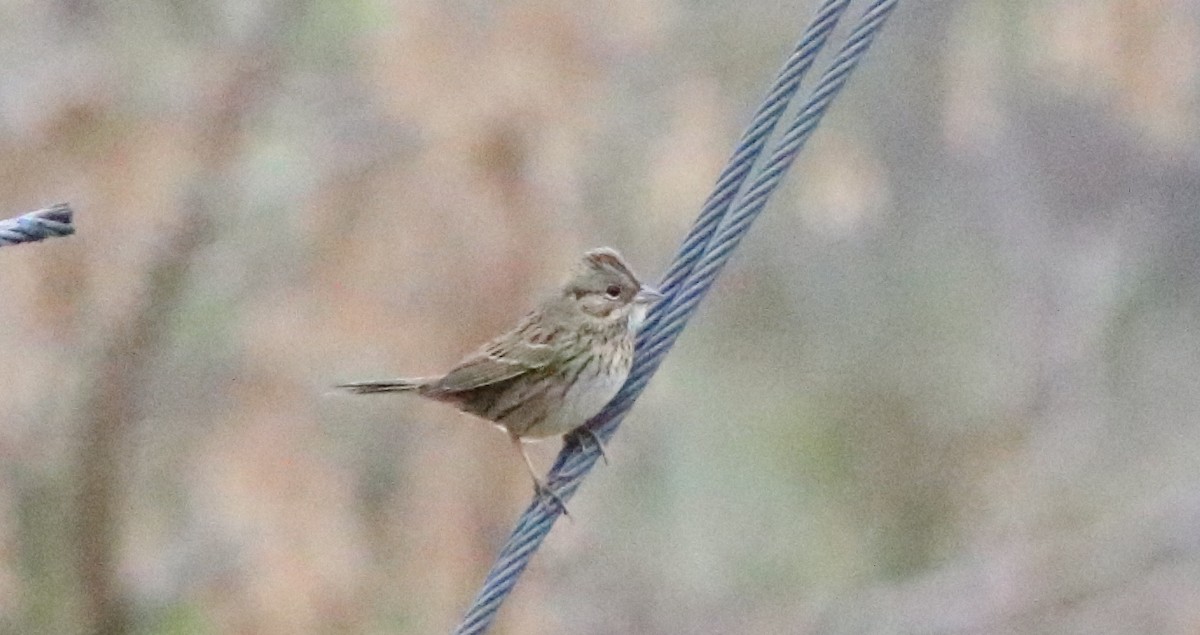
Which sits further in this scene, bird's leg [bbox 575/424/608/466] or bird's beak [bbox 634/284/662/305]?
bird's beak [bbox 634/284/662/305]

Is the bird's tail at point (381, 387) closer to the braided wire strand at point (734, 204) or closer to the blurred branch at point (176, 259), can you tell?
the braided wire strand at point (734, 204)

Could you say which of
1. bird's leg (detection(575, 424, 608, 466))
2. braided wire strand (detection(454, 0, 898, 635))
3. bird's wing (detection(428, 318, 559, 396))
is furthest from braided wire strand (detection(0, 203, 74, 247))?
bird's wing (detection(428, 318, 559, 396))

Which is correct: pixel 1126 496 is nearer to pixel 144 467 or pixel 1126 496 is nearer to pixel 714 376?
pixel 714 376

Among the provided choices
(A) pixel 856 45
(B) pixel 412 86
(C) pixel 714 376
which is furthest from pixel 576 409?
(C) pixel 714 376

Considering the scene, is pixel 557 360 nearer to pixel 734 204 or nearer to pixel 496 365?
pixel 496 365

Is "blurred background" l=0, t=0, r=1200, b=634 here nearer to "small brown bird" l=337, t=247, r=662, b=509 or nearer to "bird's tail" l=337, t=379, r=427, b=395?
"small brown bird" l=337, t=247, r=662, b=509

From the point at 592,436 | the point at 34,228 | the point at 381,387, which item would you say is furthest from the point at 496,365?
the point at 34,228

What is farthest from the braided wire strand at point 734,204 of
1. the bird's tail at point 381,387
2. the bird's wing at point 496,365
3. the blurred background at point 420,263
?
the blurred background at point 420,263
